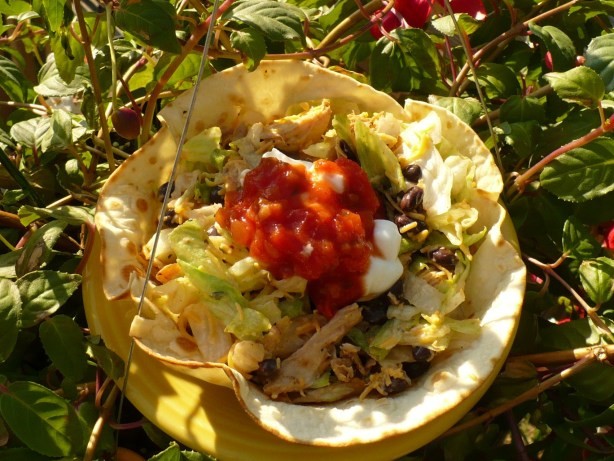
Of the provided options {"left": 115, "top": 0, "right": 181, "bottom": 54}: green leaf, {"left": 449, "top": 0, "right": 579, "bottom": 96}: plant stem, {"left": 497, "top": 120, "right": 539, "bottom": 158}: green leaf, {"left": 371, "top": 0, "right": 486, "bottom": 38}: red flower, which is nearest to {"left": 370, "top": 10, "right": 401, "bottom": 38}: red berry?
{"left": 371, "top": 0, "right": 486, "bottom": 38}: red flower

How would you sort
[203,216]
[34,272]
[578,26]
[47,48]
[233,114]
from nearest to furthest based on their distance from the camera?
1. [34,272]
2. [203,216]
3. [233,114]
4. [578,26]
5. [47,48]

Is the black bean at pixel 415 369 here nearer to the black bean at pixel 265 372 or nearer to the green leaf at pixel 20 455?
the black bean at pixel 265 372

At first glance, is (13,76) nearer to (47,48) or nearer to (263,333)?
(47,48)

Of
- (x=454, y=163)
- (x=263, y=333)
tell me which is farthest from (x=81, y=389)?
(x=454, y=163)

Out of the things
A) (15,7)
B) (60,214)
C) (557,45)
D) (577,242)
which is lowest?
(577,242)

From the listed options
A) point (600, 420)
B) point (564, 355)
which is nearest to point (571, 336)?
point (564, 355)

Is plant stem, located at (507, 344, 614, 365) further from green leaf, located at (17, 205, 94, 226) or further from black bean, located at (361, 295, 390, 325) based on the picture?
green leaf, located at (17, 205, 94, 226)

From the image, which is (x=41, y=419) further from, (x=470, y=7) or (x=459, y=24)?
(x=470, y=7)

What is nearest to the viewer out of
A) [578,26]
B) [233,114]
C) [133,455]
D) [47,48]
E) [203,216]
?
[133,455]
